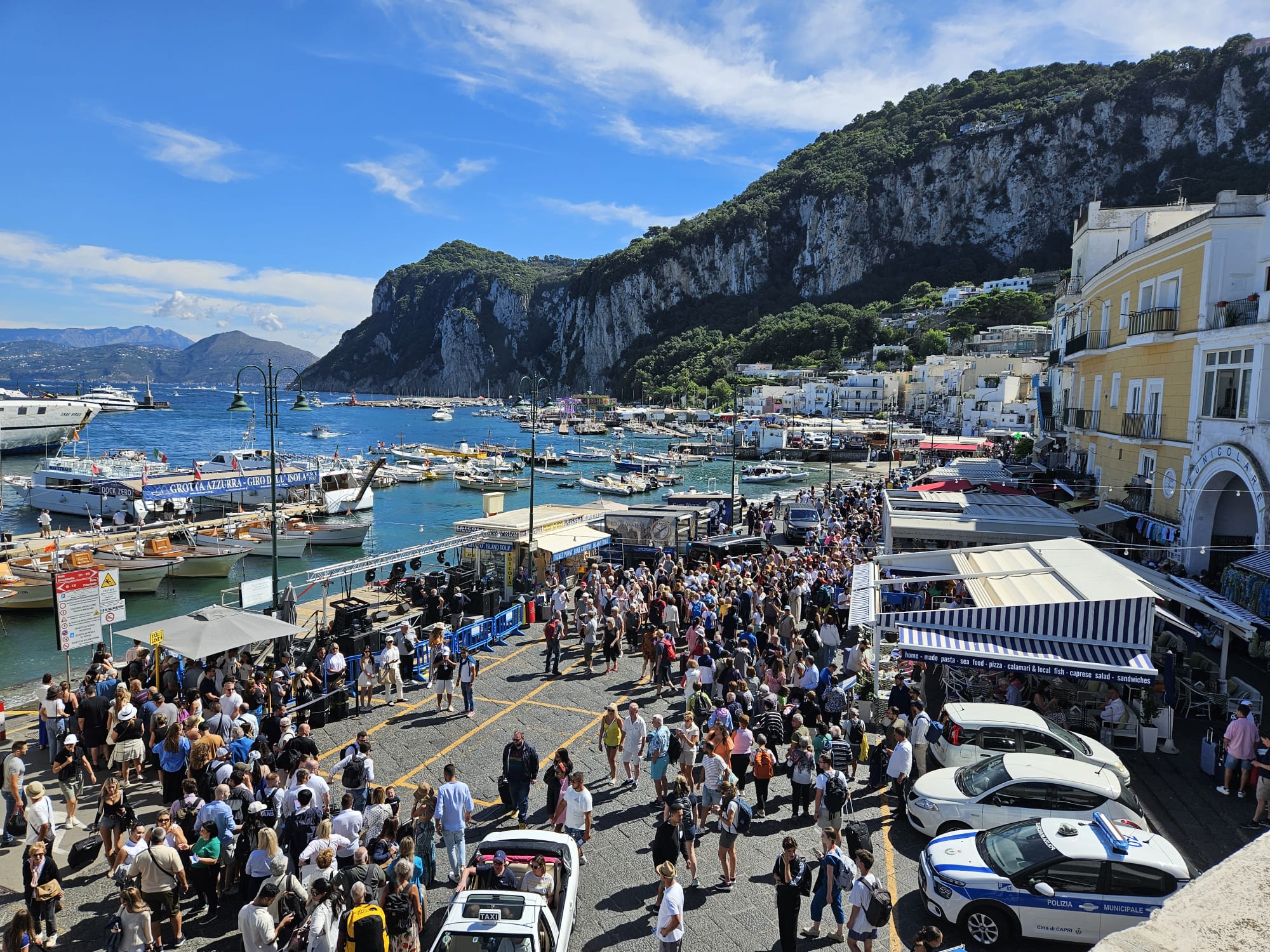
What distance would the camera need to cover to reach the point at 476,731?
11.9 m

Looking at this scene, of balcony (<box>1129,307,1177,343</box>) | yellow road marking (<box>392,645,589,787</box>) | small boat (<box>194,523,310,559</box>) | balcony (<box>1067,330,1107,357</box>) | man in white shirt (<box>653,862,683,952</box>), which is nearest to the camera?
man in white shirt (<box>653,862,683,952</box>)

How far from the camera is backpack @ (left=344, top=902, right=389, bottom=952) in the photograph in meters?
5.96

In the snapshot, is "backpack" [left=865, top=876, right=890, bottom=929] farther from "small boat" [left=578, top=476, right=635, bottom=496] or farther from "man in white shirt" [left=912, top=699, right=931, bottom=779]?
"small boat" [left=578, top=476, right=635, bottom=496]

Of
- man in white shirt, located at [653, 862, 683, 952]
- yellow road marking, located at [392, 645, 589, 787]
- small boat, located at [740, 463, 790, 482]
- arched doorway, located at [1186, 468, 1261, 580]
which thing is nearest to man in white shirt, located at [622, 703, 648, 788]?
yellow road marking, located at [392, 645, 589, 787]

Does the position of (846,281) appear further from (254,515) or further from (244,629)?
(244,629)

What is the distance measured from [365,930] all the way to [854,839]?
4.43 meters

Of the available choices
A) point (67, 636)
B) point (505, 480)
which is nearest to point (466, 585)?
point (67, 636)

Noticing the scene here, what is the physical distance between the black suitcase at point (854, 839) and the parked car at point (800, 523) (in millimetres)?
22192

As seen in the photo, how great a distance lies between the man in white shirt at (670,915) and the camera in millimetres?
6199

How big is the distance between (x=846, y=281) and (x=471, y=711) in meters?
181

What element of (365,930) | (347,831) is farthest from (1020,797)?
(347,831)

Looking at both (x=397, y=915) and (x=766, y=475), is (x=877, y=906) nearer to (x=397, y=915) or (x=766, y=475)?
(x=397, y=915)

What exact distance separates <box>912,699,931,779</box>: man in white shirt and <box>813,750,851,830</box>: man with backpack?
7.49 feet

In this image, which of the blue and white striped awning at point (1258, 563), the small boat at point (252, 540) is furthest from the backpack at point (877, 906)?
the small boat at point (252, 540)
